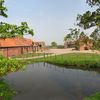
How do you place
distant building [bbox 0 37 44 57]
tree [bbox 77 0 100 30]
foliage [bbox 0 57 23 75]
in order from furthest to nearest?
distant building [bbox 0 37 44 57]
tree [bbox 77 0 100 30]
foliage [bbox 0 57 23 75]

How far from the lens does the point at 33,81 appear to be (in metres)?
31.2

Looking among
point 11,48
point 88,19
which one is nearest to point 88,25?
point 88,19

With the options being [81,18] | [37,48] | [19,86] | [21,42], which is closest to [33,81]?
[19,86]

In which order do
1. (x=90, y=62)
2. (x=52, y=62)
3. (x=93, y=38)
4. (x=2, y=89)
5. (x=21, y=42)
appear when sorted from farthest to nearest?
(x=21, y=42) < (x=52, y=62) < (x=90, y=62) < (x=93, y=38) < (x=2, y=89)

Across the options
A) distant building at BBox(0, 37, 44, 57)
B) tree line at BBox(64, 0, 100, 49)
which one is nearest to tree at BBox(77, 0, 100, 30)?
tree line at BBox(64, 0, 100, 49)

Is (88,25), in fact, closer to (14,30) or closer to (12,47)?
(14,30)

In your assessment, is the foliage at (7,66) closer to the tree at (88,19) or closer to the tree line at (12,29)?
the tree line at (12,29)

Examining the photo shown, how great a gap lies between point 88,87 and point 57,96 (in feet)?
17.3

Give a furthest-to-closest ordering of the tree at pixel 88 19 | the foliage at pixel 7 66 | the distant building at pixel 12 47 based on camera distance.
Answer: the distant building at pixel 12 47, the tree at pixel 88 19, the foliage at pixel 7 66

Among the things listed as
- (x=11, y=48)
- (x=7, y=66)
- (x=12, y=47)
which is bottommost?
(x=7, y=66)

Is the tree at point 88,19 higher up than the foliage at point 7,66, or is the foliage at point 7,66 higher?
the tree at point 88,19

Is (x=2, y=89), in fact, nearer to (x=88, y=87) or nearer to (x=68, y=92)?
A: (x=68, y=92)

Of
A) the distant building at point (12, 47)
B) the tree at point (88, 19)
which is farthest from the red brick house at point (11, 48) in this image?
the tree at point (88, 19)

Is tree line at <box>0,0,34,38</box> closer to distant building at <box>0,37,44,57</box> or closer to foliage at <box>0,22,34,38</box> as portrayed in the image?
foliage at <box>0,22,34,38</box>
